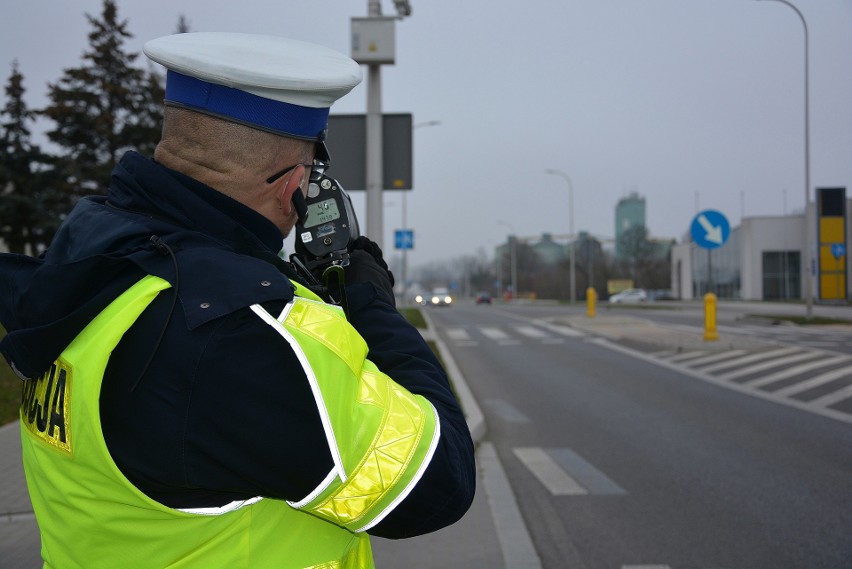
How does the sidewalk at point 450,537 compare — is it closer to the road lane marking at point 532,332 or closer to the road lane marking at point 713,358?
the road lane marking at point 713,358

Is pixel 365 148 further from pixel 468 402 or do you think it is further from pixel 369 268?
pixel 369 268

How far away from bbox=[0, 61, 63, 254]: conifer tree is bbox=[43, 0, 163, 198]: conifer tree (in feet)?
5.34

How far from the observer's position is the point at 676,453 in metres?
6.79

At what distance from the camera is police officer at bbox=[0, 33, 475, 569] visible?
1.15m

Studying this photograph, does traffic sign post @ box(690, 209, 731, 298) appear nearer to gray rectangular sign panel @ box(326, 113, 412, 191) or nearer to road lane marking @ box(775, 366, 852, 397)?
road lane marking @ box(775, 366, 852, 397)

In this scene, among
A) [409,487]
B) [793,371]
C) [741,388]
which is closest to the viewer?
[409,487]

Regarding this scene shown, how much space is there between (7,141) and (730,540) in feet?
108

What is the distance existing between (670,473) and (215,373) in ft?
18.7

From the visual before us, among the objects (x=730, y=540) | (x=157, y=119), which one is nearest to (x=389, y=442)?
(x=730, y=540)

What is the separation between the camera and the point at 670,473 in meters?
6.15

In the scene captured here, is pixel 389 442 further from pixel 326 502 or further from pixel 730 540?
pixel 730 540

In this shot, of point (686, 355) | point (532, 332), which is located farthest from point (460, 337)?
point (686, 355)

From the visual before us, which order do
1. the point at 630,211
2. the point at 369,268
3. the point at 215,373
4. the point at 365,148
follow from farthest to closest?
the point at 630,211 < the point at 365,148 < the point at 369,268 < the point at 215,373

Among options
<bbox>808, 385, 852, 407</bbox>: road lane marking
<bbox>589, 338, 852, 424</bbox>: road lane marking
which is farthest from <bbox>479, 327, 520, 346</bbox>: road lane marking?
<bbox>808, 385, 852, 407</bbox>: road lane marking
